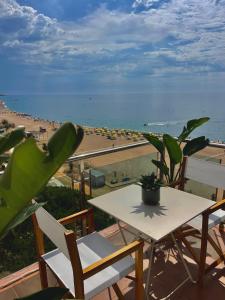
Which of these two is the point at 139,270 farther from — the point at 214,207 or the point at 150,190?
the point at 214,207

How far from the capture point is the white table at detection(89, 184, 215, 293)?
1832 millimetres

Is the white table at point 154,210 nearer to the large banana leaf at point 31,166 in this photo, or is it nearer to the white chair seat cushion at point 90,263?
the white chair seat cushion at point 90,263

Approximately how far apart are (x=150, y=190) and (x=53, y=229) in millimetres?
850

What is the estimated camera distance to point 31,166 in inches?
24.9

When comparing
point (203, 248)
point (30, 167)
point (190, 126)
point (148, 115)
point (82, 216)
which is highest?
point (30, 167)

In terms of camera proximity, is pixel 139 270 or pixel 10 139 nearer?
Result: pixel 10 139

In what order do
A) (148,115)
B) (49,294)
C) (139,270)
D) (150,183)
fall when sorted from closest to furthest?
(49,294) → (139,270) → (150,183) → (148,115)

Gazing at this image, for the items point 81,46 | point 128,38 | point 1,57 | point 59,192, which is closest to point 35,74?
point 1,57

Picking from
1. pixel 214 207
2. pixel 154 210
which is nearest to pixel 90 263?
pixel 154 210

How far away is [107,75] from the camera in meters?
115

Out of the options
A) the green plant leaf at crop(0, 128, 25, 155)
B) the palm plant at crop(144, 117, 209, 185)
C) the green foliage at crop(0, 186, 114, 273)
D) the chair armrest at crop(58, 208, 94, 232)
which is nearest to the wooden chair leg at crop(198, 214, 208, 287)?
the palm plant at crop(144, 117, 209, 185)

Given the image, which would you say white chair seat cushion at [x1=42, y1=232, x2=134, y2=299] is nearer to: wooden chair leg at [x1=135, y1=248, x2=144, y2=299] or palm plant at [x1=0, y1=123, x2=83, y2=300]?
wooden chair leg at [x1=135, y1=248, x2=144, y2=299]

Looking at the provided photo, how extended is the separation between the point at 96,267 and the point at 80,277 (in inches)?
4.2

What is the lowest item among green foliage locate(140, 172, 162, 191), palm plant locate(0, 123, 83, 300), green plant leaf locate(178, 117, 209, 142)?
green foliage locate(140, 172, 162, 191)
